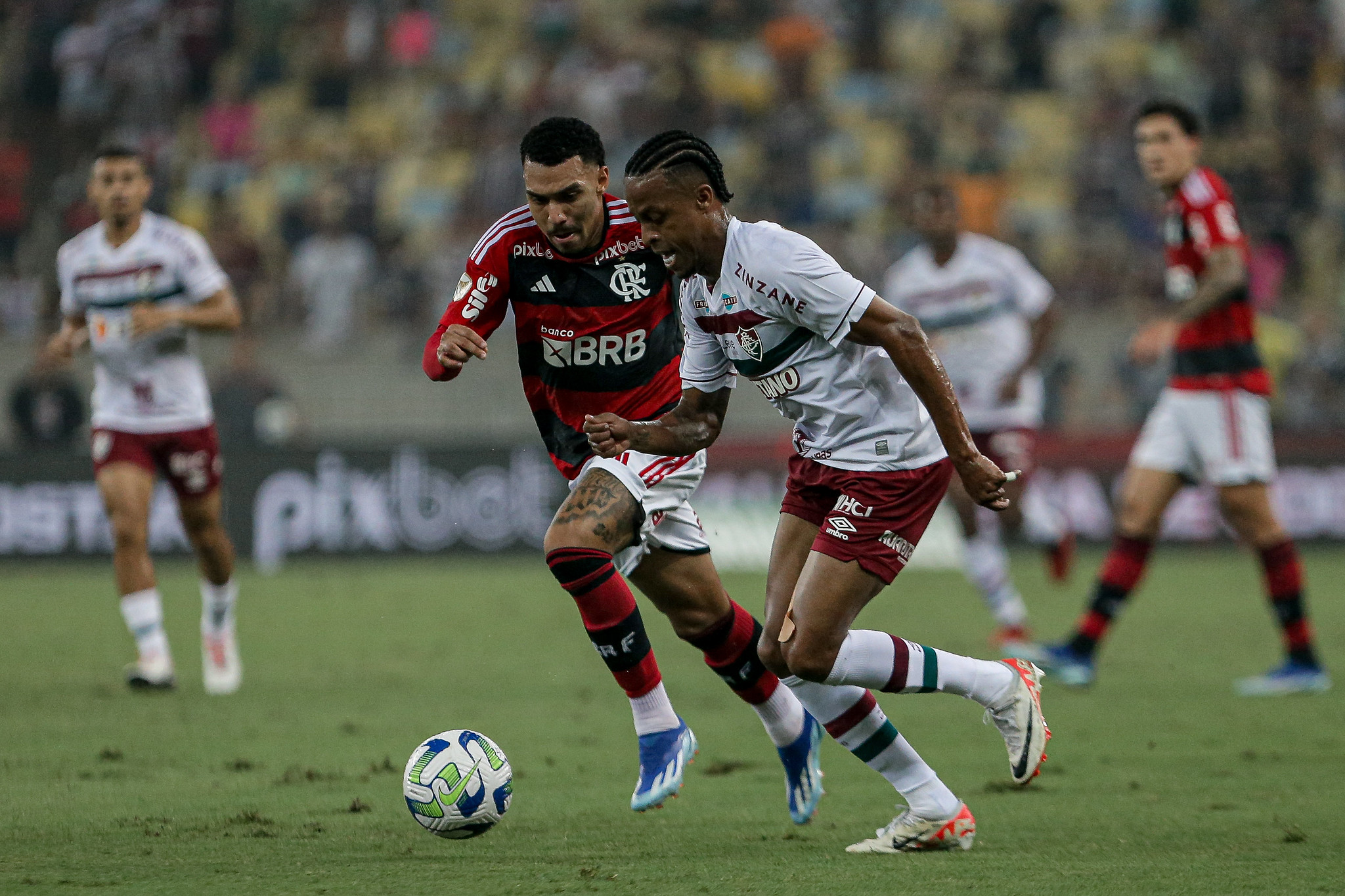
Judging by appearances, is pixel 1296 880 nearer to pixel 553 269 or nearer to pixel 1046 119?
pixel 553 269

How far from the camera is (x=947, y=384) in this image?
485 cm

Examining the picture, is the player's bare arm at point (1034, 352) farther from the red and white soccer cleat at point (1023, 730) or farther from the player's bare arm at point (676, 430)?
the red and white soccer cleat at point (1023, 730)

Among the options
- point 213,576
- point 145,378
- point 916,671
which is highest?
point 145,378

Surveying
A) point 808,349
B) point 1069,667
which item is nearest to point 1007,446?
point 1069,667

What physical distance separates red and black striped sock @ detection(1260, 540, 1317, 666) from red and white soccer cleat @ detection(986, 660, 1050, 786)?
4031mm

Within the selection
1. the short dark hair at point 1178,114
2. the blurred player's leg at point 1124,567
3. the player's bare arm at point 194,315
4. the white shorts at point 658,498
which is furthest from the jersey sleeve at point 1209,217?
the player's bare arm at point 194,315

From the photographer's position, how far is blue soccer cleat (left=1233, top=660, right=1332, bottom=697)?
8477mm

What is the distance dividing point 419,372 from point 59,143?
23.5ft

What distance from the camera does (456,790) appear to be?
5.11 metres

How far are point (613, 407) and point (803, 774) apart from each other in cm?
148

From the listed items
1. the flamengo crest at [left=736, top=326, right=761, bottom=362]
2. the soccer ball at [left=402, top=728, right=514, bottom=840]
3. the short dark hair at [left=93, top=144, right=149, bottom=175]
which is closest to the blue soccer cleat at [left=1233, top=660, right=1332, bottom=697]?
the flamengo crest at [left=736, top=326, right=761, bottom=362]

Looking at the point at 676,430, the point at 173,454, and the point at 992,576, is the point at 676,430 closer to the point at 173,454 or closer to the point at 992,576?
the point at 173,454

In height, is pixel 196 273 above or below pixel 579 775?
above

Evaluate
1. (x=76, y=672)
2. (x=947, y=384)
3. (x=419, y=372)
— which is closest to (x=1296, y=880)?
(x=947, y=384)
